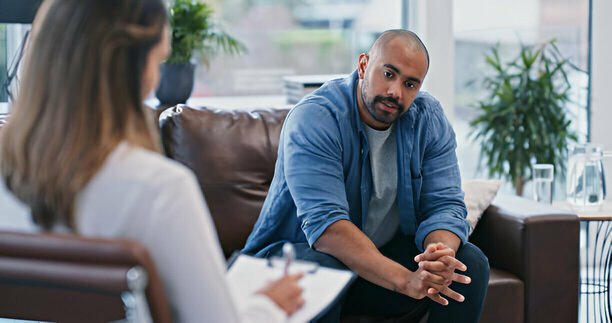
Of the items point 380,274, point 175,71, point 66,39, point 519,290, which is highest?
point 66,39

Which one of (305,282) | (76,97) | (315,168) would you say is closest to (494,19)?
(315,168)

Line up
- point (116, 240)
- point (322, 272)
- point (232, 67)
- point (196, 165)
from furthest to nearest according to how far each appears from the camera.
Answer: point (232, 67) → point (196, 165) → point (322, 272) → point (116, 240)

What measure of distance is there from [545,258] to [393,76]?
2.41ft

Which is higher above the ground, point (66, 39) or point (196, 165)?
point (66, 39)

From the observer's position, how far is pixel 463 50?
4168mm

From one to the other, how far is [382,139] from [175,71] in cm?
120

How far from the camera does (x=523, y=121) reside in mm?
3943

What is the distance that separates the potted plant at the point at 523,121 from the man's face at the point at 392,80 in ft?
4.96

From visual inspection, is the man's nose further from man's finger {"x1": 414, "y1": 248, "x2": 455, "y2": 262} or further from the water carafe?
the water carafe

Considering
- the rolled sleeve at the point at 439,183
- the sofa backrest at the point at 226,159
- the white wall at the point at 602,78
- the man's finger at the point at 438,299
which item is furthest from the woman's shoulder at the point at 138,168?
the white wall at the point at 602,78

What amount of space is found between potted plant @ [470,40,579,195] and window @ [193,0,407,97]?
601mm

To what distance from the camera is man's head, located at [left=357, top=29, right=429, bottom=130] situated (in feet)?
8.19

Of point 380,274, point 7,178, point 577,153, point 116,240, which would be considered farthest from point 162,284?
point 577,153

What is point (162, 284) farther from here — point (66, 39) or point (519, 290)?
point (519, 290)
